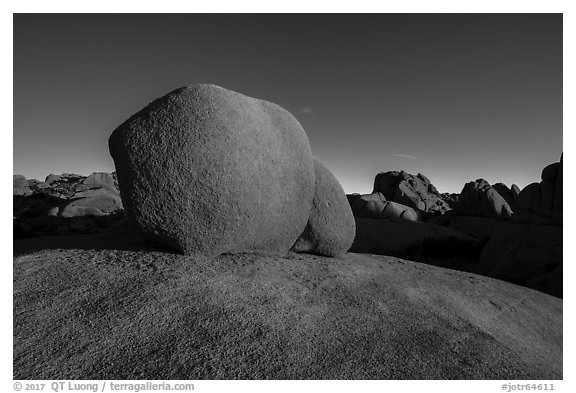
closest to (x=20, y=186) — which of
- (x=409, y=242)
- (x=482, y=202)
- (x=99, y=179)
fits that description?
(x=99, y=179)

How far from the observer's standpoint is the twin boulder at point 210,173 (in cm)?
434

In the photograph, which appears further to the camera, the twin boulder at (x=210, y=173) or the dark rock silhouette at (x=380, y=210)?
the dark rock silhouette at (x=380, y=210)

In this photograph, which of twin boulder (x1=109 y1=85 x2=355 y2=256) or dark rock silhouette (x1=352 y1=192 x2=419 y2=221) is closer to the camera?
twin boulder (x1=109 y1=85 x2=355 y2=256)

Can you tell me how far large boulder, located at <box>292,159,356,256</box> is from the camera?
590 cm

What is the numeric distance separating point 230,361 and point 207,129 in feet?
10.0

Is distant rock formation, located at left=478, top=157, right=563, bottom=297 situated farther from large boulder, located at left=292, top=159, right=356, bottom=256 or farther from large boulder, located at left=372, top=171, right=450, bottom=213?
large boulder, located at left=372, top=171, right=450, bottom=213

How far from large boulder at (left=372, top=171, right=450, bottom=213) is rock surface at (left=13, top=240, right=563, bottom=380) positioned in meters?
25.7

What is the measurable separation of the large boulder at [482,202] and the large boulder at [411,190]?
18.0ft

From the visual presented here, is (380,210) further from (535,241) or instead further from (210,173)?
(210,173)

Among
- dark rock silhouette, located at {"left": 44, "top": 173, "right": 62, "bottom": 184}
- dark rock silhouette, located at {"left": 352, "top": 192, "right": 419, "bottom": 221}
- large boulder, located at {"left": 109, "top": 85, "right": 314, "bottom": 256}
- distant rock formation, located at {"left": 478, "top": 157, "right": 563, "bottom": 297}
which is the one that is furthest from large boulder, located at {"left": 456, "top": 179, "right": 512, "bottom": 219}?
Answer: dark rock silhouette, located at {"left": 44, "top": 173, "right": 62, "bottom": 184}

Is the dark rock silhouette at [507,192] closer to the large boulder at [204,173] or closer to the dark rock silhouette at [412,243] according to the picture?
the dark rock silhouette at [412,243]

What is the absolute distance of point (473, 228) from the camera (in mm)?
22031

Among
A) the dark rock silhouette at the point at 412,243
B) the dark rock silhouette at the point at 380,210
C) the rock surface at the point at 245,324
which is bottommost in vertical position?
the dark rock silhouette at the point at 412,243

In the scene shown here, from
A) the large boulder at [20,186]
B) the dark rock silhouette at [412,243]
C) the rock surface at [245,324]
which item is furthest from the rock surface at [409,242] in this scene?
the large boulder at [20,186]
